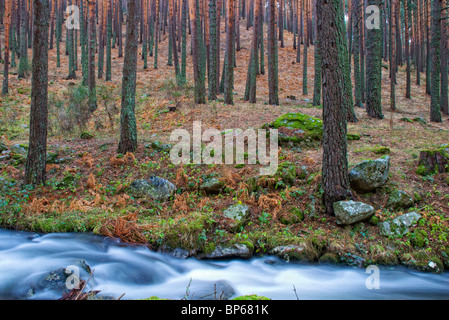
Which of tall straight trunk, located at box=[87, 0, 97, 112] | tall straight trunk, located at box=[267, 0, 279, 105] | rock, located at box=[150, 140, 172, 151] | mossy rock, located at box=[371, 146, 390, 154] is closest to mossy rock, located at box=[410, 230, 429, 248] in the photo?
mossy rock, located at box=[371, 146, 390, 154]

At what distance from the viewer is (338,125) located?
224 inches

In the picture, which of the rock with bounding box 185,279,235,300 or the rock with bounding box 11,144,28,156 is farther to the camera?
the rock with bounding box 11,144,28,156

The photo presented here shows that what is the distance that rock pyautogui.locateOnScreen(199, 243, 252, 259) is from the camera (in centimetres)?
525

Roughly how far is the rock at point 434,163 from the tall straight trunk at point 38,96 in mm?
9088

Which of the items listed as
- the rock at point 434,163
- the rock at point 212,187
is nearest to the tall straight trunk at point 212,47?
the rock at point 212,187

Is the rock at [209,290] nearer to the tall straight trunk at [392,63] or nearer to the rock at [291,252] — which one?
the rock at [291,252]

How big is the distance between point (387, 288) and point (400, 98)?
22.6 m

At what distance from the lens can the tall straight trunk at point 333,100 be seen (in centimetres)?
549

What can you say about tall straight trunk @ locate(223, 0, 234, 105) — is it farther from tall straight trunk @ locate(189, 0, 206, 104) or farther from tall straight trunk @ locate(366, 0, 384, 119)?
tall straight trunk @ locate(366, 0, 384, 119)

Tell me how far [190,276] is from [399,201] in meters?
4.46

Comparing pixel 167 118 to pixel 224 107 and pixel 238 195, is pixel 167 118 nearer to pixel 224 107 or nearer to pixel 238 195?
pixel 224 107

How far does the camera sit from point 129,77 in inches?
328

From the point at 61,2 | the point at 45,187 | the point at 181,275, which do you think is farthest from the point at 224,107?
the point at 61,2

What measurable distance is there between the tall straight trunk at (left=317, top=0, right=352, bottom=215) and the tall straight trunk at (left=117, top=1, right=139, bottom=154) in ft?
17.3
